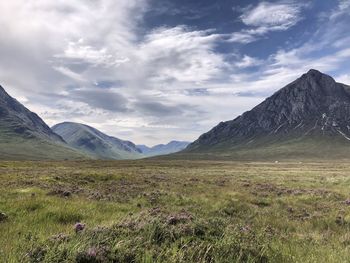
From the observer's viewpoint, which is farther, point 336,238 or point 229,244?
point 336,238

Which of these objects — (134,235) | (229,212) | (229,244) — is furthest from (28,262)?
(229,212)

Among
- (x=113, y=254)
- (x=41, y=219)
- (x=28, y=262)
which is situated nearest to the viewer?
(x=28, y=262)

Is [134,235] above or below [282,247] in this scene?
above

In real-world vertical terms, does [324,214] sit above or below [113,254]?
below

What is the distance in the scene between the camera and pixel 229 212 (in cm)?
1432

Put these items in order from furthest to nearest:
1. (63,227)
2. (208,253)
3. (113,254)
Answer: (63,227) → (208,253) → (113,254)

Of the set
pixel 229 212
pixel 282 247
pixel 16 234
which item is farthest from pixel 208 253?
pixel 229 212

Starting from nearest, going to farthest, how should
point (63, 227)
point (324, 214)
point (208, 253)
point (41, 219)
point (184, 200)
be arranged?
1. point (208, 253)
2. point (63, 227)
3. point (41, 219)
4. point (324, 214)
5. point (184, 200)

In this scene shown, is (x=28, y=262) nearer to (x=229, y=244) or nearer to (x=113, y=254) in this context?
(x=113, y=254)

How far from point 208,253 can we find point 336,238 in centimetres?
641

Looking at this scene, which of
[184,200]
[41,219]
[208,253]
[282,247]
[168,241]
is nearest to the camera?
[208,253]

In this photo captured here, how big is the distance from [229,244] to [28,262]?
3.50m

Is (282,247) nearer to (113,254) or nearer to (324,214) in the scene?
(113,254)

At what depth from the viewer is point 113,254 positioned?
16.5ft
